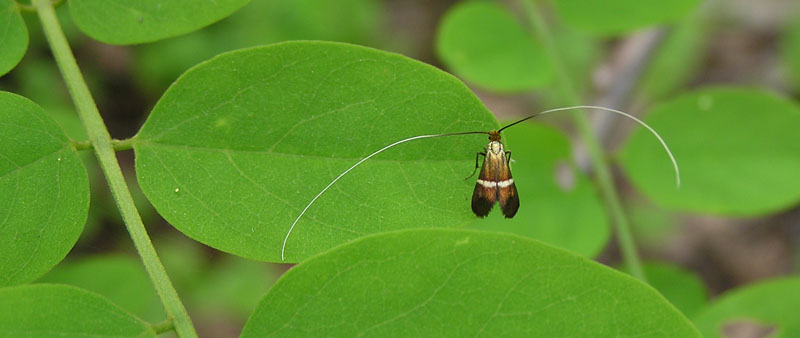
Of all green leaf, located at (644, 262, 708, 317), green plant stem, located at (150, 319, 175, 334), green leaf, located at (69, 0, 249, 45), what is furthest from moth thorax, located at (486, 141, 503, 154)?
green leaf, located at (644, 262, 708, 317)

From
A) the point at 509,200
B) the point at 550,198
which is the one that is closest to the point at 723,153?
the point at 550,198

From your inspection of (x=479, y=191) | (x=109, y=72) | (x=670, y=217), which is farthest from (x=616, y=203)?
(x=109, y=72)

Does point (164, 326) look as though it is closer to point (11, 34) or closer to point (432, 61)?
point (11, 34)

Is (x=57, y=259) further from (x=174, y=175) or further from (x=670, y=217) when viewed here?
(x=670, y=217)

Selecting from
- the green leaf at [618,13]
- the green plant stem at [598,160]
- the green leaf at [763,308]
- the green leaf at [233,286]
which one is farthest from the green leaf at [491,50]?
the green leaf at [233,286]

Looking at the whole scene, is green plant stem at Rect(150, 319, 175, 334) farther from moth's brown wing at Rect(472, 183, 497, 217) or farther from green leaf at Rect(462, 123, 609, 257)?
green leaf at Rect(462, 123, 609, 257)

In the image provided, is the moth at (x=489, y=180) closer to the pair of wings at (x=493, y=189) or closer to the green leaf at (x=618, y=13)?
the pair of wings at (x=493, y=189)
